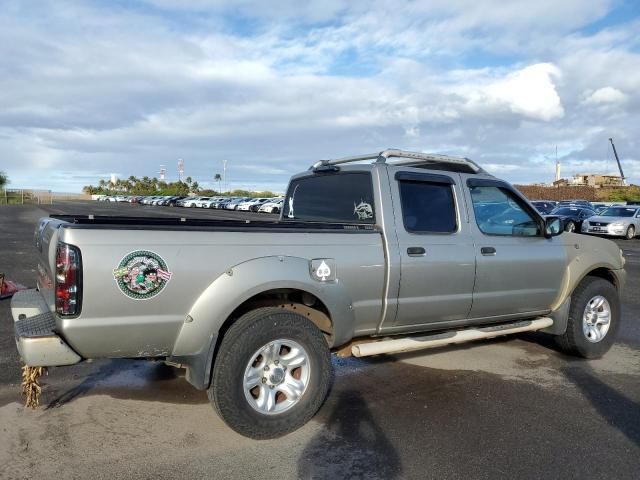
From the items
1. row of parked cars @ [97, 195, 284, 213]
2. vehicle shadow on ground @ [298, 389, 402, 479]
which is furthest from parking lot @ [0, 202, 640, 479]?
row of parked cars @ [97, 195, 284, 213]

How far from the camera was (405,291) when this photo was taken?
436 cm

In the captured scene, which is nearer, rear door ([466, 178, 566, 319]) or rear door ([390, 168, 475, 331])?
rear door ([390, 168, 475, 331])

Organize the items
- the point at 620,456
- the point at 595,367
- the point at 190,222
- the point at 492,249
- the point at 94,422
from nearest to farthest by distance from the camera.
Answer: the point at 620,456
the point at 94,422
the point at 190,222
the point at 492,249
the point at 595,367

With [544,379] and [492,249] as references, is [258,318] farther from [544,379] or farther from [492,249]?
[544,379]

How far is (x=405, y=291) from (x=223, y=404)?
5.44ft

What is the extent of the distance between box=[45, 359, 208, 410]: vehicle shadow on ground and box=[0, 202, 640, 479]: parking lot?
16 mm

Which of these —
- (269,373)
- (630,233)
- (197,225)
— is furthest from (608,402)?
(630,233)

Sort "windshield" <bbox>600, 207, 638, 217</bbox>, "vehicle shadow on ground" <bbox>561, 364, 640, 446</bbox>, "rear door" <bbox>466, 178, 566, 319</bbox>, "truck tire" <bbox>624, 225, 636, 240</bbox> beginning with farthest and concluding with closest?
"windshield" <bbox>600, 207, 638, 217</bbox> → "truck tire" <bbox>624, 225, 636, 240</bbox> → "rear door" <bbox>466, 178, 566, 319</bbox> → "vehicle shadow on ground" <bbox>561, 364, 640, 446</bbox>

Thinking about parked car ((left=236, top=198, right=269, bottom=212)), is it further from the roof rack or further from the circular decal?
the circular decal

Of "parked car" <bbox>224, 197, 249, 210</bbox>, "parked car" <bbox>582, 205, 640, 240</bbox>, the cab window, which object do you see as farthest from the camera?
"parked car" <bbox>224, 197, 249, 210</bbox>

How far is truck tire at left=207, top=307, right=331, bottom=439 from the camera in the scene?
3594 millimetres

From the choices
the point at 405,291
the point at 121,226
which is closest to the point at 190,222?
the point at 121,226

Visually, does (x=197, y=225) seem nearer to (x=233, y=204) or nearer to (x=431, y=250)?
(x=431, y=250)

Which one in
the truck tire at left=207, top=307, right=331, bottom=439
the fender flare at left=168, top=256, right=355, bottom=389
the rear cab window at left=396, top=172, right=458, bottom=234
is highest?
the rear cab window at left=396, top=172, right=458, bottom=234
